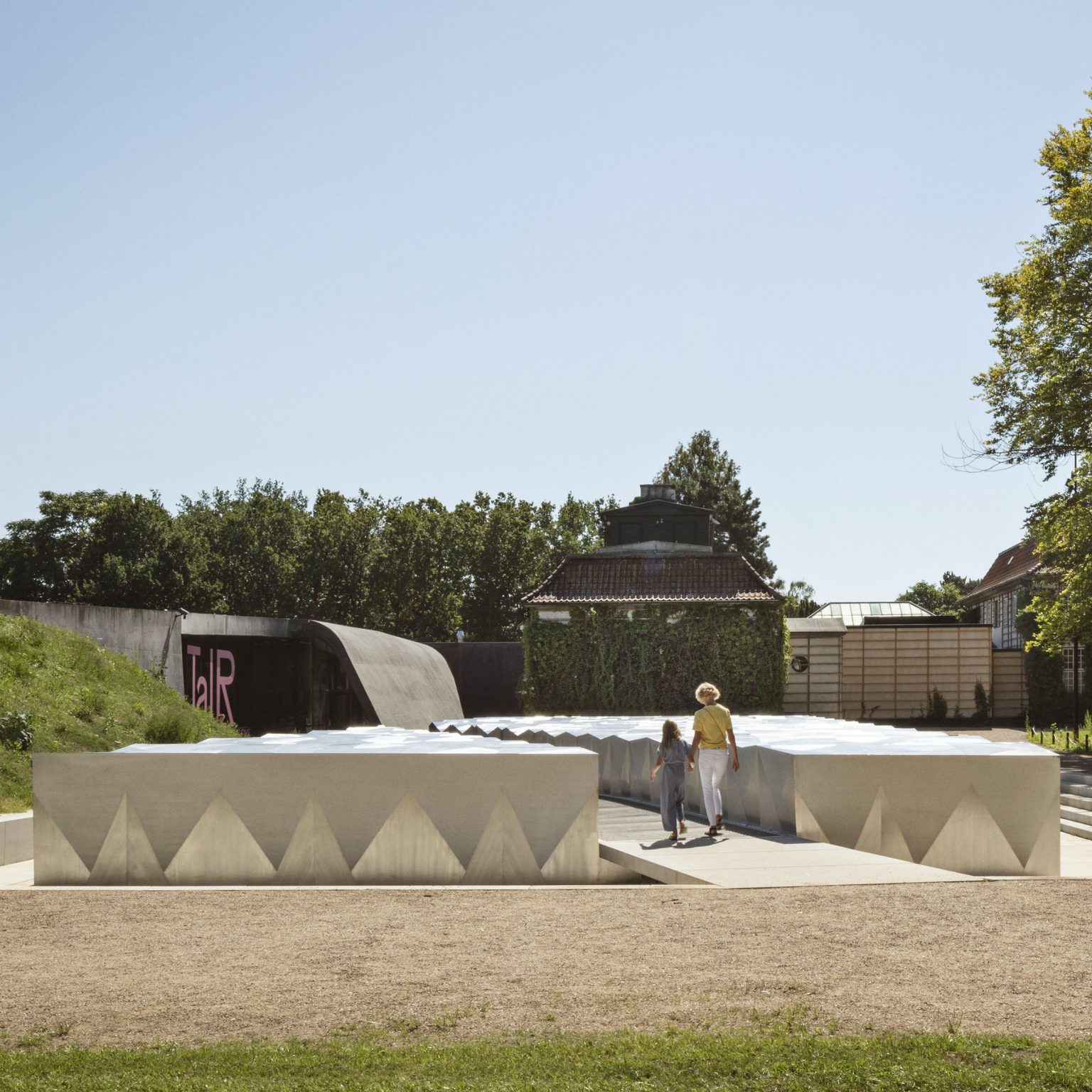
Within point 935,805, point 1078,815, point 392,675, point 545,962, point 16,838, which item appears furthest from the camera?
point 392,675

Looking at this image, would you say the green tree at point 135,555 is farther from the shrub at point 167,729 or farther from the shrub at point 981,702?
the shrub at point 167,729

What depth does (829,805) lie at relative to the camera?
12.1m

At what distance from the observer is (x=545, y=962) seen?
6.74 m

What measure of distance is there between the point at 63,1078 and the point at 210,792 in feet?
23.6

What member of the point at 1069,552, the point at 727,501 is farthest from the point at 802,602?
the point at 1069,552

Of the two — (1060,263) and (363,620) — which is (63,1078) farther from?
(363,620)

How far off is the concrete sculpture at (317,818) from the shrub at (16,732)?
17.5 ft

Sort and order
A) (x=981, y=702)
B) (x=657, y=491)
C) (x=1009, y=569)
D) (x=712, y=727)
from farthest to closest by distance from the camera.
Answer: (x=657, y=491) < (x=1009, y=569) < (x=981, y=702) < (x=712, y=727)

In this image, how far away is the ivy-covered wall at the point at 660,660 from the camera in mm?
33594

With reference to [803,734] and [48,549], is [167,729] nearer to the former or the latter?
[803,734]

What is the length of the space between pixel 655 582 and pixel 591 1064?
3023 centimetres

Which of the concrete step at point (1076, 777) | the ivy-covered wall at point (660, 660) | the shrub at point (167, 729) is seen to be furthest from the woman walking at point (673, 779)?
the ivy-covered wall at point (660, 660)

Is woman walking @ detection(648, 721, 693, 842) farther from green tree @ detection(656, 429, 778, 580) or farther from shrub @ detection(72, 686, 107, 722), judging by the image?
green tree @ detection(656, 429, 778, 580)

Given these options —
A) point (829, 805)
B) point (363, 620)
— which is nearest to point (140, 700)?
point (829, 805)
